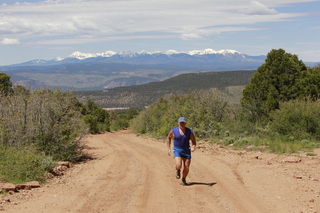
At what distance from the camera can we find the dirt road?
7.51 metres

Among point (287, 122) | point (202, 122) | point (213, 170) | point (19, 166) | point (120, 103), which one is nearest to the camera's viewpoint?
point (19, 166)

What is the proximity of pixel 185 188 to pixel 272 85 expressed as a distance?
16325 millimetres

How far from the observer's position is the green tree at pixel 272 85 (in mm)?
22797

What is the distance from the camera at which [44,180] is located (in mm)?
10234

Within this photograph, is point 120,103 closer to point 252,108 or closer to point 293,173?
point 252,108

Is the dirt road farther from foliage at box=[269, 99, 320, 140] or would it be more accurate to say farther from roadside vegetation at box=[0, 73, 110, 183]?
foliage at box=[269, 99, 320, 140]

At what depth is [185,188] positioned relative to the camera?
912 cm

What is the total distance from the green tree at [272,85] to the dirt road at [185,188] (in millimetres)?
9732

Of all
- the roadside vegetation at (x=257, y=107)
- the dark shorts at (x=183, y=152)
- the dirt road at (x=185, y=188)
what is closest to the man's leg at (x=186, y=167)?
the dark shorts at (x=183, y=152)

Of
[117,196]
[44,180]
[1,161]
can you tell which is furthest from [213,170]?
[1,161]

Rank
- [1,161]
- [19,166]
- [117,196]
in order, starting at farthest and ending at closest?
[1,161], [19,166], [117,196]

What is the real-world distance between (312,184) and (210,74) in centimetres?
11586

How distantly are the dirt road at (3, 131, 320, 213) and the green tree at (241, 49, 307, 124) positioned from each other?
9732mm

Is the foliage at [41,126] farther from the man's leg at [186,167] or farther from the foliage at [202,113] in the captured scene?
the foliage at [202,113]
